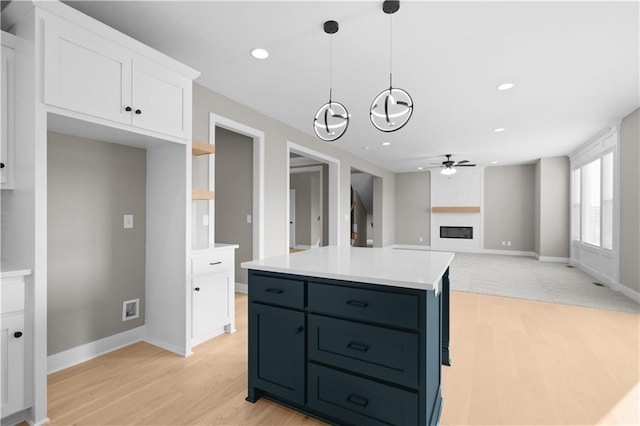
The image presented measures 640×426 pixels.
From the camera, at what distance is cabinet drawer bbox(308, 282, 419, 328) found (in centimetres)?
150

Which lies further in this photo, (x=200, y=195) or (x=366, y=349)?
(x=200, y=195)

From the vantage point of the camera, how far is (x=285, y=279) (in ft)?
6.10

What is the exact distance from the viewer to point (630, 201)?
14.5ft

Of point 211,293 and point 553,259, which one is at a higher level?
point 211,293

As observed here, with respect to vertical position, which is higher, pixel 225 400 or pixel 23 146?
pixel 23 146

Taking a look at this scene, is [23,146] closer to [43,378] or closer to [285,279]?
[43,378]

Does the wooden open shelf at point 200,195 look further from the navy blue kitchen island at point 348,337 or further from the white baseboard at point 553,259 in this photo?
the white baseboard at point 553,259

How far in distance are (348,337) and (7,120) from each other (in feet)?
8.03

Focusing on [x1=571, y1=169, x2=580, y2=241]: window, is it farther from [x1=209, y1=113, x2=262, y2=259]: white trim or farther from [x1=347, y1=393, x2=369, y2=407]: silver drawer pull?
[x1=347, y1=393, x2=369, y2=407]: silver drawer pull

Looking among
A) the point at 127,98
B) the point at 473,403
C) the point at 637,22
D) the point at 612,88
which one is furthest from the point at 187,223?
the point at 612,88

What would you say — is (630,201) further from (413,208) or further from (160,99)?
(413,208)

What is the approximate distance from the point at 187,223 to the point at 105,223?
77 cm

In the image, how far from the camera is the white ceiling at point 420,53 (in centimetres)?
222

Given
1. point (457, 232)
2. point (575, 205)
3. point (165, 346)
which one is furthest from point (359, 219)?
point (165, 346)
